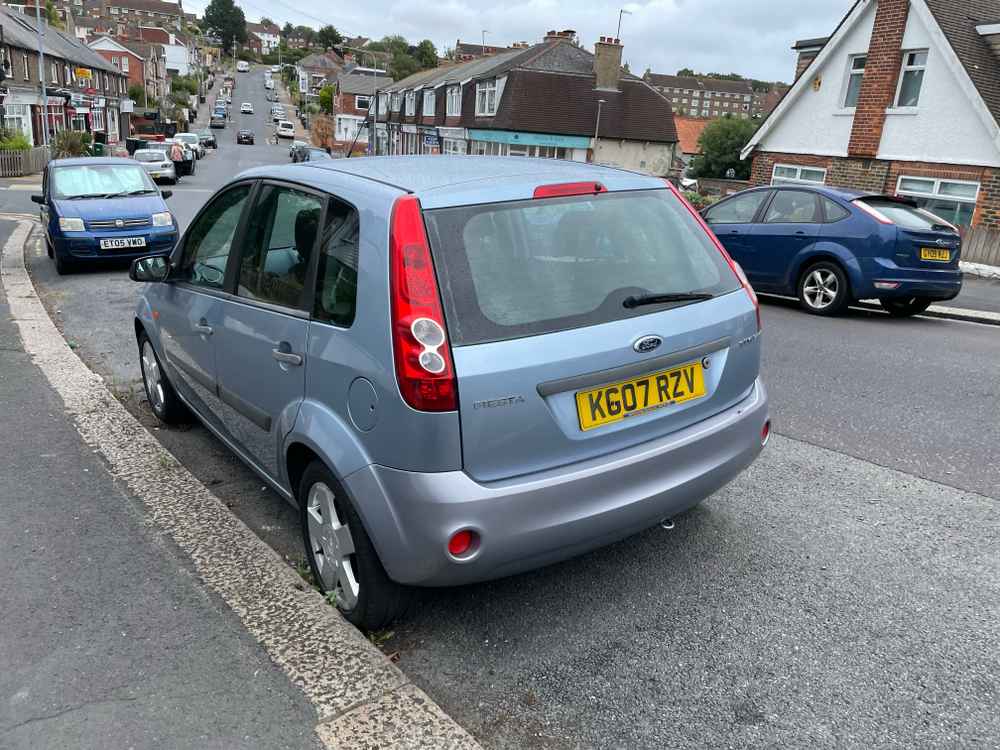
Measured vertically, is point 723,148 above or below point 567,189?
above

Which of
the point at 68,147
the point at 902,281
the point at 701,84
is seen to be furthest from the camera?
the point at 701,84

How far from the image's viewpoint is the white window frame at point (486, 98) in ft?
149

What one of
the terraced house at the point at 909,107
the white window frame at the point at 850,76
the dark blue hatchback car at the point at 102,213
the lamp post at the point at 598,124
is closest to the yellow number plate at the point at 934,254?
the dark blue hatchback car at the point at 102,213

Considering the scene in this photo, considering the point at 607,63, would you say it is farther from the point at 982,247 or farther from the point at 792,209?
the point at 792,209

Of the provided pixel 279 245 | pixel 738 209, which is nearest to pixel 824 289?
pixel 738 209

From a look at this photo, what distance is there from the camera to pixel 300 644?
2906 mm

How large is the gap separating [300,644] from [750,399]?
2083 mm

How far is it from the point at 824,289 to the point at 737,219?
1552 mm

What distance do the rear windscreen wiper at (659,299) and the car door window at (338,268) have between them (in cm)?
101

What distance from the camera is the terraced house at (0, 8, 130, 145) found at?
43.6 m

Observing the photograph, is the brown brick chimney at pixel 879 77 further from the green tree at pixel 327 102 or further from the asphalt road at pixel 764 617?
the green tree at pixel 327 102

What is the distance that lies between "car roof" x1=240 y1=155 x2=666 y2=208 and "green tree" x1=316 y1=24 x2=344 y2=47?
199m

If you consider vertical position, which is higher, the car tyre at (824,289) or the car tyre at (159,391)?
the car tyre at (824,289)

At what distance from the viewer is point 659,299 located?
120 inches
